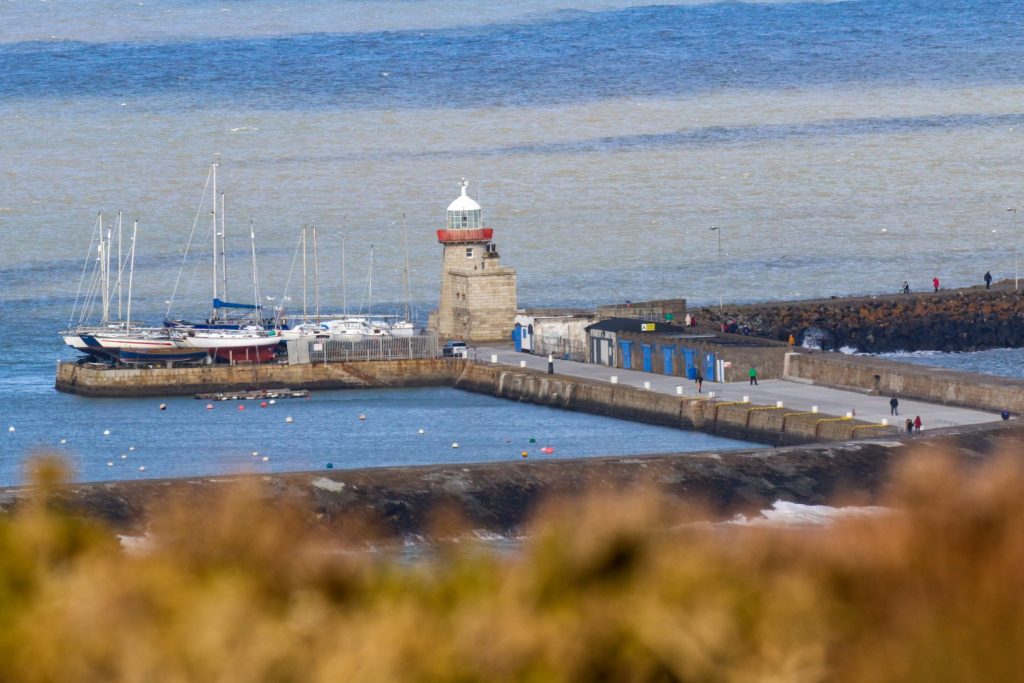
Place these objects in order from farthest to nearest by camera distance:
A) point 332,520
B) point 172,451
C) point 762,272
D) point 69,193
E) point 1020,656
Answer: point 69,193, point 762,272, point 172,451, point 332,520, point 1020,656

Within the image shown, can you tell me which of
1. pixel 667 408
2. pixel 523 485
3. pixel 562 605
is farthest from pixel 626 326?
pixel 562 605

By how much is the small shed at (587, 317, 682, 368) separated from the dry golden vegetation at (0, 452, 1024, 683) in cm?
4421

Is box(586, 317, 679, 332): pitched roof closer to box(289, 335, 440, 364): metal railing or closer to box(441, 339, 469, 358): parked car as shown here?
box(441, 339, 469, 358): parked car

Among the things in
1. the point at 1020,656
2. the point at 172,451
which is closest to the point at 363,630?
the point at 1020,656

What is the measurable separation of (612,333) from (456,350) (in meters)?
5.38

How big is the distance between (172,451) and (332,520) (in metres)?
17.5

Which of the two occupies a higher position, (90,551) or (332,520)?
(90,551)

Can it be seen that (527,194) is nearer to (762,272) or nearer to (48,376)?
(762,272)

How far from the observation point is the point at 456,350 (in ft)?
182

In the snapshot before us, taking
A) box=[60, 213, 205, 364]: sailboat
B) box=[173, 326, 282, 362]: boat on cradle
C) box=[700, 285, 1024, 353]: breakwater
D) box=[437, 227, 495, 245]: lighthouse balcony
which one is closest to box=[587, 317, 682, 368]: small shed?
box=[437, 227, 495, 245]: lighthouse balcony

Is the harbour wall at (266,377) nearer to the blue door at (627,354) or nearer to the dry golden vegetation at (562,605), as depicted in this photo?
the blue door at (627,354)

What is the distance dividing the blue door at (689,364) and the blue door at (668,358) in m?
0.48

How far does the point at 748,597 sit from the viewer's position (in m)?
6.77

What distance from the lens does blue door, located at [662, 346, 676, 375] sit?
4938 cm
